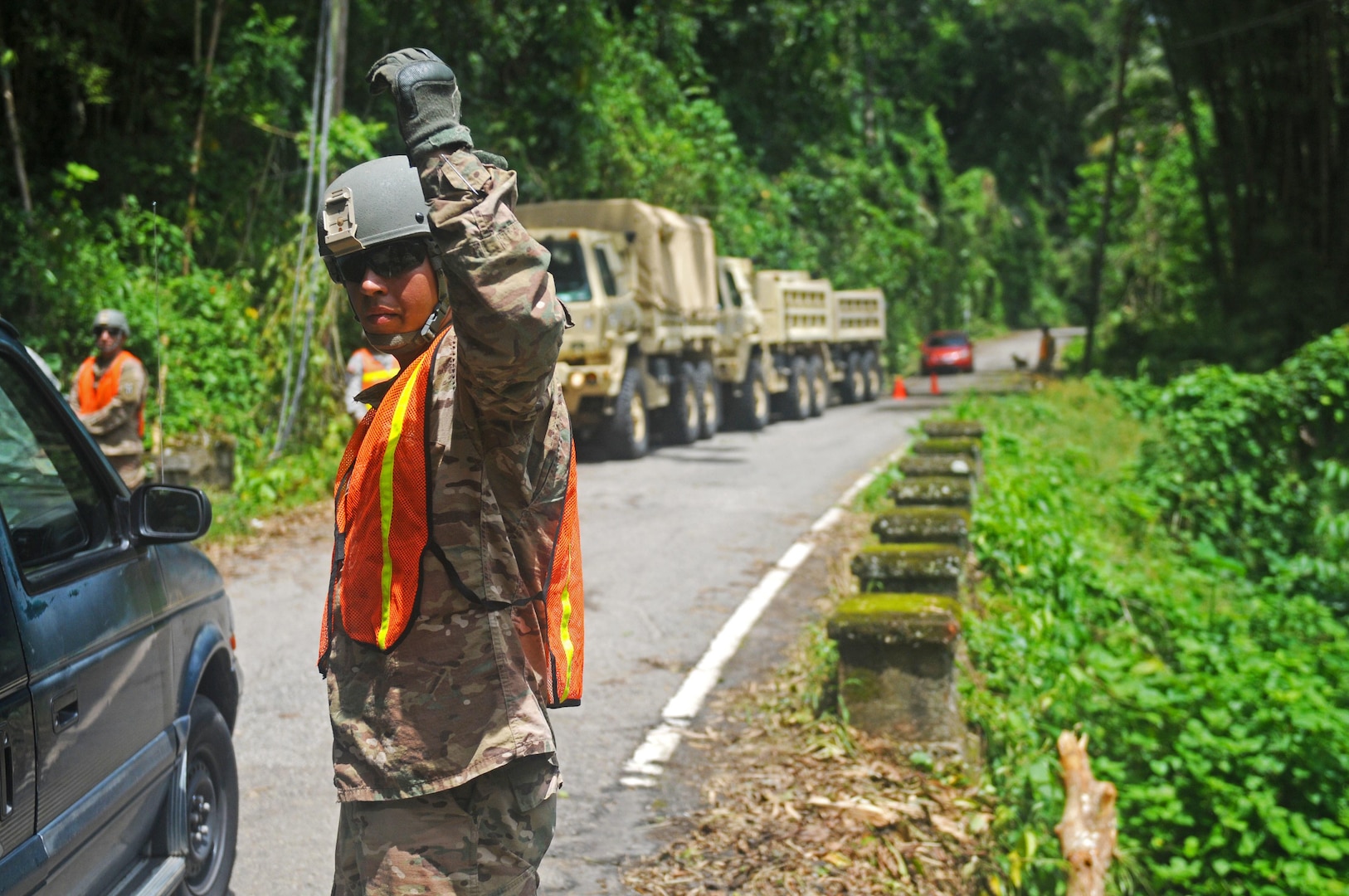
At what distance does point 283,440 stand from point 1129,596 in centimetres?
771

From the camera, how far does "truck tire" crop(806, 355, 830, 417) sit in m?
→ 23.2

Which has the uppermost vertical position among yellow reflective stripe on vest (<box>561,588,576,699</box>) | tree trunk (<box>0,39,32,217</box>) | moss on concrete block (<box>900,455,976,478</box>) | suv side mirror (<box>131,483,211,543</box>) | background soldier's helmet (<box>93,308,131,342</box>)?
tree trunk (<box>0,39,32,217</box>)

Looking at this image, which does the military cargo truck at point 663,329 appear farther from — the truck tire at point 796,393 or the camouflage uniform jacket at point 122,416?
the camouflage uniform jacket at point 122,416

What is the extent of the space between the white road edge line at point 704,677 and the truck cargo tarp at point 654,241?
237 inches

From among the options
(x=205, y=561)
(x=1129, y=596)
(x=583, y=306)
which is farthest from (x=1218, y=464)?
(x=205, y=561)

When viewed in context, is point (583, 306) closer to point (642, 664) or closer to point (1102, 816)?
point (642, 664)

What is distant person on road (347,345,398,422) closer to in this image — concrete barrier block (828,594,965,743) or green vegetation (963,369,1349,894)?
green vegetation (963,369,1349,894)

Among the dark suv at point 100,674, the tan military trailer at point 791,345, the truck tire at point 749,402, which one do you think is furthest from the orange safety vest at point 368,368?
the truck tire at point 749,402

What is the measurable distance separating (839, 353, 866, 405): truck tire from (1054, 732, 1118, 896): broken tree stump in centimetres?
2188

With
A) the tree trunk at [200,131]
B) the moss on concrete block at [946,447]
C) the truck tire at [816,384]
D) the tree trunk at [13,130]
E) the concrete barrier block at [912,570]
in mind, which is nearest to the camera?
the concrete barrier block at [912,570]

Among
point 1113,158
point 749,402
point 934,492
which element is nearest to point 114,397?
point 934,492

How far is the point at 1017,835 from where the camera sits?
14.9 ft

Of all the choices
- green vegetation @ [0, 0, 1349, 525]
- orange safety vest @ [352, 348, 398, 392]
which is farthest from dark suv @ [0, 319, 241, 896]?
orange safety vest @ [352, 348, 398, 392]

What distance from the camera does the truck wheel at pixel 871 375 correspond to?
2753 centimetres
